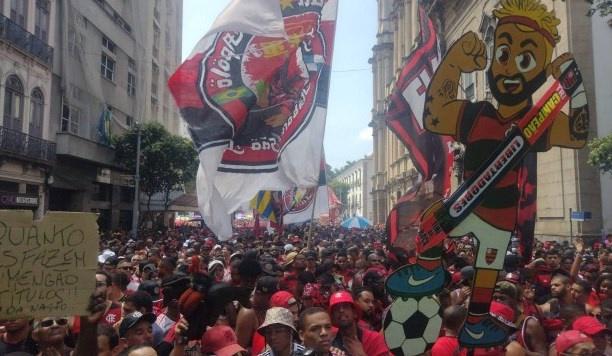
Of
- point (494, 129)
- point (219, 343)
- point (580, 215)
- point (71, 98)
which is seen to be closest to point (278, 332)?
point (219, 343)

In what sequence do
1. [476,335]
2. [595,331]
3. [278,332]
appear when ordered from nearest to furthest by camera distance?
1. [278,332]
2. [476,335]
3. [595,331]

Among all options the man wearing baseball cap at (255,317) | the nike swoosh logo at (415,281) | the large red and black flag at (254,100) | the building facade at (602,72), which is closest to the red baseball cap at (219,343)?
the man wearing baseball cap at (255,317)

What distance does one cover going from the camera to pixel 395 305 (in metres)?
3.88

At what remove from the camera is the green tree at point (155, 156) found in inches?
1111

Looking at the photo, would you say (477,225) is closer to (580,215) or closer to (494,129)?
(494,129)

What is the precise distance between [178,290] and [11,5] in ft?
63.4

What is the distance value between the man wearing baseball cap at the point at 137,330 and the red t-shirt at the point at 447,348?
2134 millimetres

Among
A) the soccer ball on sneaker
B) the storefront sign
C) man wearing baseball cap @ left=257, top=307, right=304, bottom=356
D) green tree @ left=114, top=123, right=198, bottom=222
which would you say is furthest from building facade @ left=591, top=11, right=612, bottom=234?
green tree @ left=114, top=123, right=198, bottom=222

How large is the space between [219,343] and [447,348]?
1681 millimetres

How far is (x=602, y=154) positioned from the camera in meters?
14.8

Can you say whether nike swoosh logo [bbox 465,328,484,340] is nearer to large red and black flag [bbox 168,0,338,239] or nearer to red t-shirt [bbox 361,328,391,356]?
red t-shirt [bbox 361,328,391,356]

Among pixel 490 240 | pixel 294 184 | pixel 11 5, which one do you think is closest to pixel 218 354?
pixel 490 240

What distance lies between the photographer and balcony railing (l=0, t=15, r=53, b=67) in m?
18.8

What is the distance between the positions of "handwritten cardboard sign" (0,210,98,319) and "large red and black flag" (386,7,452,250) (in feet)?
12.7
